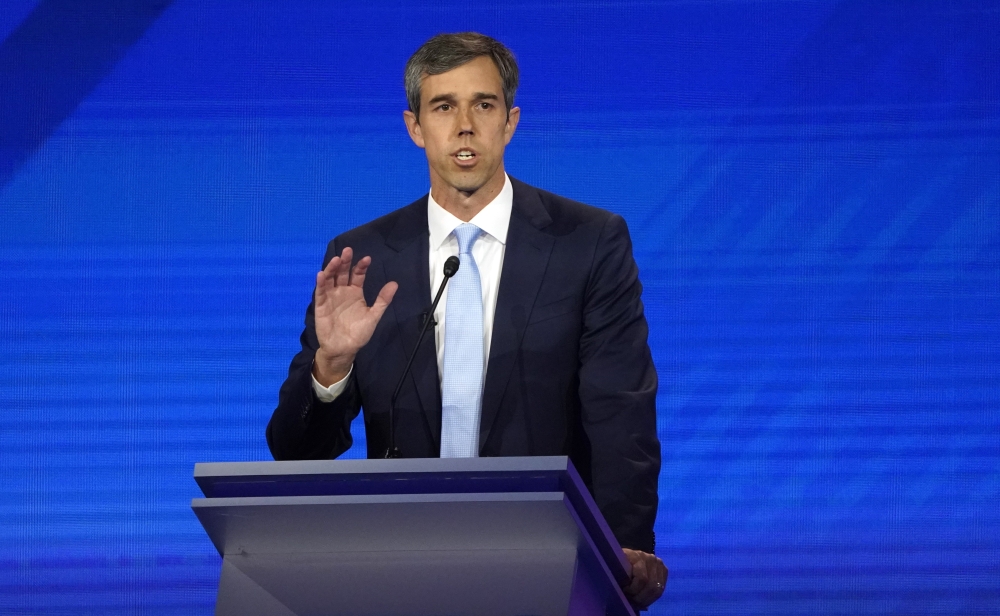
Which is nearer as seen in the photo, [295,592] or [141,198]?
[295,592]

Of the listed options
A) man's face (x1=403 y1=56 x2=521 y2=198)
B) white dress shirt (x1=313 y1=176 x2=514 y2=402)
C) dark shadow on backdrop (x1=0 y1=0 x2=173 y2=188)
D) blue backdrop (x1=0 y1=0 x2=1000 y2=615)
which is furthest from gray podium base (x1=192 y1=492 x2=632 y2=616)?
dark shadow on backdrop (x1=0 y1=0 x2=173 y2=188)

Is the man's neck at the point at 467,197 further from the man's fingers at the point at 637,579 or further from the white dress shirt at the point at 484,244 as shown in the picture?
the man's fingers at the point at 637,579

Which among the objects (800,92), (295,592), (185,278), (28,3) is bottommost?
(295,592)

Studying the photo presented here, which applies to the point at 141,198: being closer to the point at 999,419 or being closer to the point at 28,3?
the point at 28,3

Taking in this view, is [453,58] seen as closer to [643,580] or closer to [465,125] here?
[465,125]

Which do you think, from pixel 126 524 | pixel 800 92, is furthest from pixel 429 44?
pixel 126 524

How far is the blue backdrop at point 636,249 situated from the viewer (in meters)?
3.45

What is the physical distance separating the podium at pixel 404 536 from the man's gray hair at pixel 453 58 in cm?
116

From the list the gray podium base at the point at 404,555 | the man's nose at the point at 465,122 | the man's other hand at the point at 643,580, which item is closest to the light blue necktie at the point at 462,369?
the man's nose at the point at 465,122

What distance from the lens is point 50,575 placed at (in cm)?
362

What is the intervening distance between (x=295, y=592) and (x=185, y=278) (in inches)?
87.9

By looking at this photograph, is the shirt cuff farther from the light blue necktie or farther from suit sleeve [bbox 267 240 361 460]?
the light blue necktie

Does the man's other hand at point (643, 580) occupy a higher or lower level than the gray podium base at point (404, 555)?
higher

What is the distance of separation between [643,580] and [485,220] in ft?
2.96
